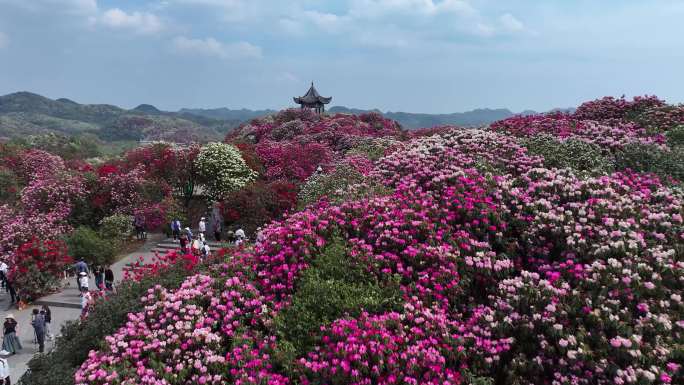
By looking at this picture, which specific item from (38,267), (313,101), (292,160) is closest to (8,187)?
(38,267)

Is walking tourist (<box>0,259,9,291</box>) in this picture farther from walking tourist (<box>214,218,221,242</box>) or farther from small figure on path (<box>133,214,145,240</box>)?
walking tourist (<box>214,218,221,242</box>)

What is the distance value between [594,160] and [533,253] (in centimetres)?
409

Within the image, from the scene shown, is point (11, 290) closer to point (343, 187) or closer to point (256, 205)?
point (256, 205)

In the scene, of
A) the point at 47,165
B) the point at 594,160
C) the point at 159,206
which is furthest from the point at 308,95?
the point at 594,160

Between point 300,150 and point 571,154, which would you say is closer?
point 571,154

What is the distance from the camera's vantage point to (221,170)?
2305cm

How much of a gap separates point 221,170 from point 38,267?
30.7 feet

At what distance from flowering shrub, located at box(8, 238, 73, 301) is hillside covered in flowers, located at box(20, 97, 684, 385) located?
10.7 m

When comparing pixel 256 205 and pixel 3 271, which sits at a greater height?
pixel 256 205

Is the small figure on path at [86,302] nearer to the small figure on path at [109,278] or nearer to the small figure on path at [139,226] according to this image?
the small figure on path at [109,278]

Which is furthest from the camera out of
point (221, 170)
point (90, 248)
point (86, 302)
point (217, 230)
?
point (221, 170)

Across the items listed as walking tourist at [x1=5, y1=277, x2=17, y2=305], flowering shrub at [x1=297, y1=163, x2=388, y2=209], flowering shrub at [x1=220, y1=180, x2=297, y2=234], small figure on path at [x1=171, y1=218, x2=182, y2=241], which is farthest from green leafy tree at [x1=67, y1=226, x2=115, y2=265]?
flowering shrub at [x1=297, y1=163, x2=388, y2=209]

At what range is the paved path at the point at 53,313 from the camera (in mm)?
11423

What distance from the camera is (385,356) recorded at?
15.7ft
